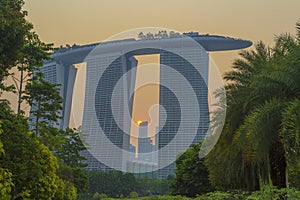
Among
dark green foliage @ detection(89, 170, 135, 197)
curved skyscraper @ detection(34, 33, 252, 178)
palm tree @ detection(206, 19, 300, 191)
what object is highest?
curved skyscraper @ detection(34, 33, 252, 178)

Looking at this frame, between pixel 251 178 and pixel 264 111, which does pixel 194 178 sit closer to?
pixel 251 178

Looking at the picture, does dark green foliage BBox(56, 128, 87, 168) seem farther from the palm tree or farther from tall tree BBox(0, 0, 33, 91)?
tall tree BBox(0, 0, 33, 91)

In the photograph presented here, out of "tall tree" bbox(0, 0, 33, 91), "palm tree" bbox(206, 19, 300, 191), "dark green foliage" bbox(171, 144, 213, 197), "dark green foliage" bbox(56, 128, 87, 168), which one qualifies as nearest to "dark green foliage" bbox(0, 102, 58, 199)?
"tall tree" bbox(0, 0, 33, 91)

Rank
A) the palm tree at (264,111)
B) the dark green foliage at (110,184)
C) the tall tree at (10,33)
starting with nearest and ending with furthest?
the palm tree at (264,111) → the tall tree at (10,33) → the dark green foliage at (110,184)

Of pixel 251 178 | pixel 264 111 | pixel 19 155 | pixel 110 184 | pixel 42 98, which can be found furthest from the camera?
pixel 110 184

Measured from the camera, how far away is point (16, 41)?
11.3 meters

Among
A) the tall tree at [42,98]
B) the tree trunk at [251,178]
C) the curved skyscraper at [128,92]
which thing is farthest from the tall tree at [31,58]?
the curved skyscraper at [128,92]

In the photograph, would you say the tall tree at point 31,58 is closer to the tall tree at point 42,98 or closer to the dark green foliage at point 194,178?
the tall tree at point 42,98

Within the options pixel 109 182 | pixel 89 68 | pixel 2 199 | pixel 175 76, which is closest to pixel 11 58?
pixel 2 199

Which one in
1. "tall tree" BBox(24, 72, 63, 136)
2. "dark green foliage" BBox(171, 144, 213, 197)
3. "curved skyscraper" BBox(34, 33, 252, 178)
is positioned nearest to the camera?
"tall tree" BBox(24, 72, 63, 136)

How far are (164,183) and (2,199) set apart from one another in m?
55.8

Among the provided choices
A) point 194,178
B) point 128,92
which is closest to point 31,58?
point 194,178

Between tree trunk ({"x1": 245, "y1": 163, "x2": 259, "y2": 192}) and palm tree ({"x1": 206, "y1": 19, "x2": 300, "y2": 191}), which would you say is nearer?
palm tree ({"x1": 206, "y1": 19, "x2": 300, "y2": 191})

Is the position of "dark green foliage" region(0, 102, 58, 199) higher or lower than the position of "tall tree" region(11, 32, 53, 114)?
lower
